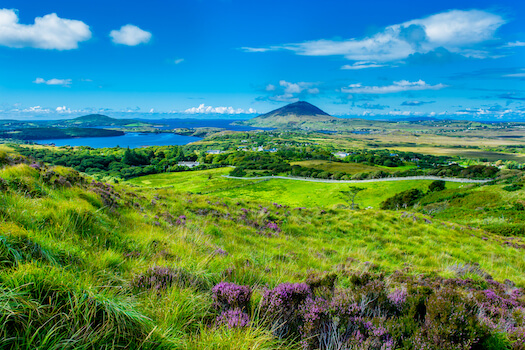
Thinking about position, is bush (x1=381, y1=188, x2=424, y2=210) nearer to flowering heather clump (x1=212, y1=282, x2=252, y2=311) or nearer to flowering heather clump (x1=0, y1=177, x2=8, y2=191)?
flowering heather clump (x1=212, y1=282, x2=252, y2=311)

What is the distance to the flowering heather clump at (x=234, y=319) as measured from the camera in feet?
8.69

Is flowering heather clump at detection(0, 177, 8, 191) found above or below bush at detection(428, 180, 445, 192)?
above

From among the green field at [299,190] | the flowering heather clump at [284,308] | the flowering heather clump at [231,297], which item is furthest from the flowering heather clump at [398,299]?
the green field at [299,190]

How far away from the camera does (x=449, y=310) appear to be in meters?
2.95

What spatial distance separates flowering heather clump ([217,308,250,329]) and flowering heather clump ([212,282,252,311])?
160 millimetres

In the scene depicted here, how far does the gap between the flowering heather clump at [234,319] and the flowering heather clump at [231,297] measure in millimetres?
160

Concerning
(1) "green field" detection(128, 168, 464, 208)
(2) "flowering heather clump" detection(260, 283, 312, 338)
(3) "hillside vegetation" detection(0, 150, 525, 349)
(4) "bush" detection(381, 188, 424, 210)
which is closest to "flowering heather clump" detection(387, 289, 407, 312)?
(3) "hillside vegetation" detection(0, 150, 525, 349)

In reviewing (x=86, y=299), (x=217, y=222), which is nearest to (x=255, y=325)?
(x=86, y=299)

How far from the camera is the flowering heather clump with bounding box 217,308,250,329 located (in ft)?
8.69

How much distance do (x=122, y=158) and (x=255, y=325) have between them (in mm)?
Answer: 194569

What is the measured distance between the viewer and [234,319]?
2.69m

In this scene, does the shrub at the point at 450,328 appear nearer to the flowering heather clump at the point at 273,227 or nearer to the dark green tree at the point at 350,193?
the flowering heather clump at the point at 273,227

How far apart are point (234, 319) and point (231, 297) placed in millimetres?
424

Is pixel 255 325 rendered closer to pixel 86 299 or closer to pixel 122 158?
pixel 86 299
